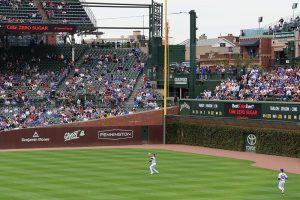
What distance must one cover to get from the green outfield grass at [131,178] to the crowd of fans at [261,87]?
32.9ft

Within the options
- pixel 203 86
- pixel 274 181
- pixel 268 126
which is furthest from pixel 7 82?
pixel 274 181

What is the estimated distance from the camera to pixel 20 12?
66.6m

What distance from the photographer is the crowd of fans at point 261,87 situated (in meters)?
53.1

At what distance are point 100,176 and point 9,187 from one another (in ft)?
19.0

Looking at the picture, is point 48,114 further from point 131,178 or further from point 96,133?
point 131,178

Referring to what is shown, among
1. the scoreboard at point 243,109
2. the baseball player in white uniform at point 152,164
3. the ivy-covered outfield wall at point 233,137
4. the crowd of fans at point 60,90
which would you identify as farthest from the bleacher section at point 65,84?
the baseball player in white uniform at point 152,164

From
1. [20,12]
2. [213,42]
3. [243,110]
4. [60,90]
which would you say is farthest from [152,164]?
[213,42]

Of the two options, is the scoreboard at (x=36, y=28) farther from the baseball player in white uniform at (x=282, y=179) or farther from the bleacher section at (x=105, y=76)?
the baseball player in white uniform at (x=282, y=179)

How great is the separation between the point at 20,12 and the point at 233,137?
27.0 metres

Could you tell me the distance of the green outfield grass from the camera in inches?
1142

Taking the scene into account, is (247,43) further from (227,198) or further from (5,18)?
(227,198)

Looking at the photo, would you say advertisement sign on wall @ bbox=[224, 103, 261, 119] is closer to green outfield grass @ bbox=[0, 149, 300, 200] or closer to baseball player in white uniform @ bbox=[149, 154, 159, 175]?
green outfield grass @ bbox=[0, 149, 300, 200]

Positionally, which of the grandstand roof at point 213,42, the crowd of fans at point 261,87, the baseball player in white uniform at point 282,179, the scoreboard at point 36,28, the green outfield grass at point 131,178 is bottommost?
the green outfield grass at point 131,178

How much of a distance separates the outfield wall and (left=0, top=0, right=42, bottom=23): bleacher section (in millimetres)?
15000
